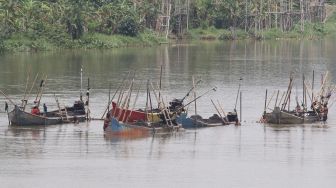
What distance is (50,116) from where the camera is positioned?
1773 inches

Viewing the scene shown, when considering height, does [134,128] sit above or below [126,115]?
below

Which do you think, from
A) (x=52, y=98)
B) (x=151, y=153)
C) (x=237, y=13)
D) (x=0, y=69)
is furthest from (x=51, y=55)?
(x=151, y=153)

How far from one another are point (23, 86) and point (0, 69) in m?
10.5

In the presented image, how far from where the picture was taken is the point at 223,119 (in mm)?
45969

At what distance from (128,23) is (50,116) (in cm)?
5044

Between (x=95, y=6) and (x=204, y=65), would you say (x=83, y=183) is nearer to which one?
(x=204, y=65)

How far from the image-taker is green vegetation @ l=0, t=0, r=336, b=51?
3371 inches

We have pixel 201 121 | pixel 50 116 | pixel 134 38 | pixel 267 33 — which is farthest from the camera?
pixel 267 33

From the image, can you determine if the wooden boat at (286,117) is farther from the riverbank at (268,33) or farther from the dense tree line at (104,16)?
the riverbank at (268,33)

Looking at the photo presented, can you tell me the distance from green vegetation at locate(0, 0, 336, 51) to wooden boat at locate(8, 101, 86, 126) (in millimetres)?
37238

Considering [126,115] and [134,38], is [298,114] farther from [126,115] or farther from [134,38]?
[134,38]

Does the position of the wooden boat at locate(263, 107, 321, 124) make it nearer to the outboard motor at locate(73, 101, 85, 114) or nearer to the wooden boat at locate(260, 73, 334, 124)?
the wooden boat at locate(260, 73, 334, 124)

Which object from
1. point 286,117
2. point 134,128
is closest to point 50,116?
point 134,128

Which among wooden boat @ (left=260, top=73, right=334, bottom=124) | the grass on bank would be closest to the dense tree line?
the grass on bank
